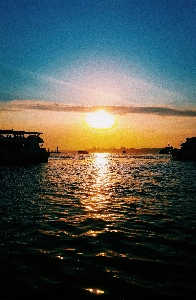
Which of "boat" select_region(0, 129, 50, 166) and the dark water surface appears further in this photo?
"boat" select_region(0, 129, 50, 166)

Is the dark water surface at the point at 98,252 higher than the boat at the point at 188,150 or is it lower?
lower

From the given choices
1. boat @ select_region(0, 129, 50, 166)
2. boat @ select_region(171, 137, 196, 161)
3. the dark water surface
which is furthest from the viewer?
boat @ select_region(171, 137, 196, 161)

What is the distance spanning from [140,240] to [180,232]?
1.93m

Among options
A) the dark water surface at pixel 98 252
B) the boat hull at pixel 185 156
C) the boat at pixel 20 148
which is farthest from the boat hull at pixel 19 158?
the dark water surface at pixel 98 252

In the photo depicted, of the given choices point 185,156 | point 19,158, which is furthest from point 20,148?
point 185,156

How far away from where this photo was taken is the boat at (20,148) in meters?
54.9

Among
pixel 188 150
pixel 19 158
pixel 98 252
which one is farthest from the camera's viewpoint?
pixel 188 150

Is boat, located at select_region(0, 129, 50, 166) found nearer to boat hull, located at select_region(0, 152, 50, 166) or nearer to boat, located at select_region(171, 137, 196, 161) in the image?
boat hull, located at select_region(0, 152, 50, 166)

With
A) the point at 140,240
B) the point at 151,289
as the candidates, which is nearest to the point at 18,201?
the point at 140,240

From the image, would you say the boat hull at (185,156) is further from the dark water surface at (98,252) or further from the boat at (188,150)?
the dark water surface at (98,252)

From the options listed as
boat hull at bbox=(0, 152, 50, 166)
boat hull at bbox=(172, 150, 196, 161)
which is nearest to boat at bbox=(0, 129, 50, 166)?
boat hull at bbox=(0, 152, 50, 166)

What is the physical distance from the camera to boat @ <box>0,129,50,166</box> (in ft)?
180

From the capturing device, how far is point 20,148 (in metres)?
57.5

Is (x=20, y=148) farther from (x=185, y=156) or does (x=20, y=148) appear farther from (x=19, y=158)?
(x=185, y=156)
